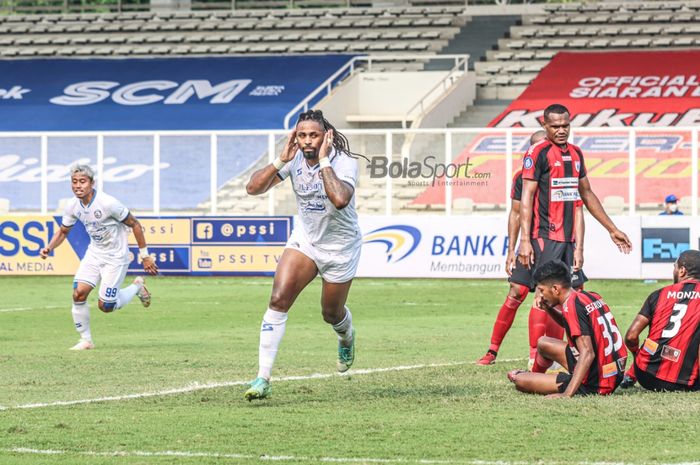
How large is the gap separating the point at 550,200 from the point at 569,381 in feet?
7.35

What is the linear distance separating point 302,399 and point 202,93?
29.7m

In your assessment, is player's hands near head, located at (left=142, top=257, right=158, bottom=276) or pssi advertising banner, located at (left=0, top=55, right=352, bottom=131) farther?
pssi advertising banner, located at (left=0, top=55, right=352, bottom=131)

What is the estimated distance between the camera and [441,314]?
61.8 ft

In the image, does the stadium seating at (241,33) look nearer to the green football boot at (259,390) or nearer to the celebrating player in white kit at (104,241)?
the celebrating player in white kit at (104,241)

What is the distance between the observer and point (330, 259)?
979 centimetres

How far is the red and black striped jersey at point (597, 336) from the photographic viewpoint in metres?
9.34

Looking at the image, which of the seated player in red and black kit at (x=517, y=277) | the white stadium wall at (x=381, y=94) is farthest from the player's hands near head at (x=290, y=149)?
the white stadium wall at (x=381, y=94)

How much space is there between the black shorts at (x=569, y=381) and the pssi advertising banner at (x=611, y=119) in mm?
15914

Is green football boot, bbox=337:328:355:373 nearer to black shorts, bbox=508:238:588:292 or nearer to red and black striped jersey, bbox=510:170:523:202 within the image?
black shorts, bbox=508:238:588:292

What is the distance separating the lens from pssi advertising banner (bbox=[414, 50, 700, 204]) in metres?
25.1

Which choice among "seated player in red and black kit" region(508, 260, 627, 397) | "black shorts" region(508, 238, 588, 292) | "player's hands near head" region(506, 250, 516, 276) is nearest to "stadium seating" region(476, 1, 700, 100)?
"player's hands near head" region(506, 250, 516, 276)

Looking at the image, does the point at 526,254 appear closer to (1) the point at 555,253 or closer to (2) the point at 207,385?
(1) the point at 555,253

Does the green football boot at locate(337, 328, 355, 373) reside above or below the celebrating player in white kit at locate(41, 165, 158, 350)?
below

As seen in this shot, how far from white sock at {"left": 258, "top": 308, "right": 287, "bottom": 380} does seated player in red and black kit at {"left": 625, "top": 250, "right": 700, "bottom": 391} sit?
8.24 ft
